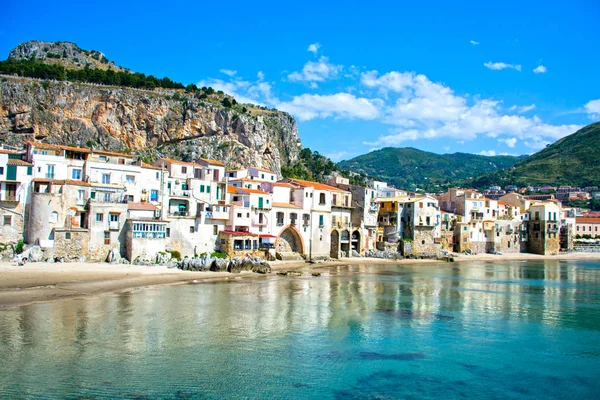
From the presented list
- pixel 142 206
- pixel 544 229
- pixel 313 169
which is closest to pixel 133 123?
pixel 313 169

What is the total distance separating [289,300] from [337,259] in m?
29.2

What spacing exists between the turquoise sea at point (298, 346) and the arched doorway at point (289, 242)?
2032 cm

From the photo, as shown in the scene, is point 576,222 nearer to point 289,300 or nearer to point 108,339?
point 289,300

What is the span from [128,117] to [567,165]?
14381cm

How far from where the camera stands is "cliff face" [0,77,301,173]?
89875 millimetres

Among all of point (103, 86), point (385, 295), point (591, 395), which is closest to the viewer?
point (591, 395)

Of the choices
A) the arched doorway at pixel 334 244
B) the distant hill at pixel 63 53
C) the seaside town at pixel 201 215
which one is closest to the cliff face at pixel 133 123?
the seaside town at pixel 201 215

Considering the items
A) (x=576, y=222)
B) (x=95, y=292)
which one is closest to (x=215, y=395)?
(x=95, y=292)

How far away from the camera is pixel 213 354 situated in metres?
20.7

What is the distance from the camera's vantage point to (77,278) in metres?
35.8

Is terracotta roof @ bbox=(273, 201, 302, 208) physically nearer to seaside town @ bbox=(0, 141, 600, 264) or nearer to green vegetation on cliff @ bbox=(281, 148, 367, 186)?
seaside town @ bbox=(0, 141, 600, 264)

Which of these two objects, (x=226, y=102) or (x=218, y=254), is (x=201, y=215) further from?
(x=226, y=102)

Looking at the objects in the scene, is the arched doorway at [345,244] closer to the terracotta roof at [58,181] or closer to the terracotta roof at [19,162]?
the terracotta roof at [58,181]

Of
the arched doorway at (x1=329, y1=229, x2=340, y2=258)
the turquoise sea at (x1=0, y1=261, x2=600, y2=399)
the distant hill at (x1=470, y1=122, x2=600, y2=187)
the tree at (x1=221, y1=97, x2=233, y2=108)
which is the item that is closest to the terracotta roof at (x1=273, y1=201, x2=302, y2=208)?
the arched doorway at (x1=329, y1=229, x2=340, y2=258)
